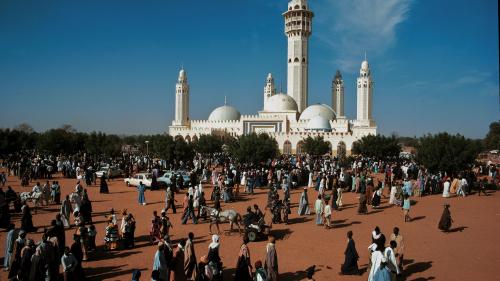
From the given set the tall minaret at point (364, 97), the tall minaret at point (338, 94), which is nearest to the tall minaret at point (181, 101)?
the tall minaret at point (338, 94)

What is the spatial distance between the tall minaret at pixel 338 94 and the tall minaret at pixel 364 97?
12832mm

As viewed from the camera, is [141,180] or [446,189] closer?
[446,189]

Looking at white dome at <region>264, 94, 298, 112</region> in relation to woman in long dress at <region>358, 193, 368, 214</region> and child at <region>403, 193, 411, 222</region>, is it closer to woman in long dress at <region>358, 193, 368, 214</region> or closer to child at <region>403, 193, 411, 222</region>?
woman in long dress at <region>358, 193, 368, 214</region>

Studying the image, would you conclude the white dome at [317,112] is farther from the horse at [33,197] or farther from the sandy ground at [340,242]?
the horse at [33,197]

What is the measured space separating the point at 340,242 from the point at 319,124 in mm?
43038

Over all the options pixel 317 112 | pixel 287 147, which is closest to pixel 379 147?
pixel 287 147

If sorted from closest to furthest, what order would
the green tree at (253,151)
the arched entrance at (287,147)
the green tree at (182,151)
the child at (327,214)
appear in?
the child at (327,214), the green tree at (253,151), the green tree at (182,151), the arched entrance at (287,147)

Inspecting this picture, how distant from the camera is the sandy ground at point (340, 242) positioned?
8.47 metres

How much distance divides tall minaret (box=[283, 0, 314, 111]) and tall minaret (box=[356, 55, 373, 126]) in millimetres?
10085

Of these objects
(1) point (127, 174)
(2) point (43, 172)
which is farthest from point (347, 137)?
(2) point (43, 172)

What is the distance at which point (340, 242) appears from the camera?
10.6 meters

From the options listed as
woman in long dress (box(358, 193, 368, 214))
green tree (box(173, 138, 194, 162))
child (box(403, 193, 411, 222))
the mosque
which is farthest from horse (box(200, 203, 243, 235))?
the mosque

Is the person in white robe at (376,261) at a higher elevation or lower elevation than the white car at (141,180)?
lower

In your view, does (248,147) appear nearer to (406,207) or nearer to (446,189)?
(446,189)
